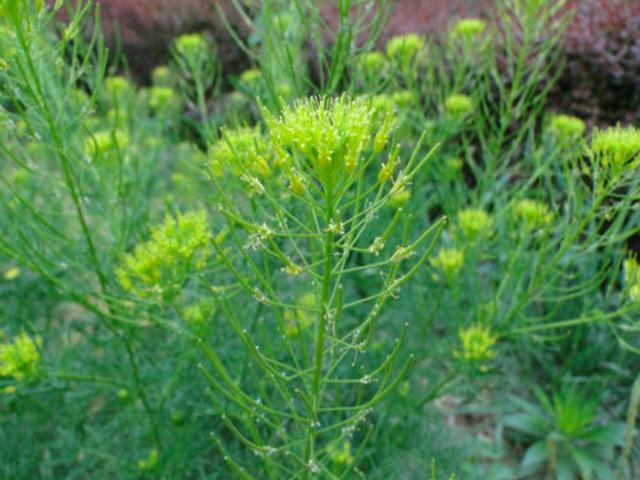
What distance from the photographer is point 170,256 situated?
5.50ft

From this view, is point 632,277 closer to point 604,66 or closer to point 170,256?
point 170,256

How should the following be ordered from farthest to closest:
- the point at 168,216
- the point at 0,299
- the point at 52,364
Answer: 1. the point at 0,299
2. the point at 52,364
3. the point at 168,216

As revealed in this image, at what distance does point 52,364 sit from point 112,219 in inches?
19.1

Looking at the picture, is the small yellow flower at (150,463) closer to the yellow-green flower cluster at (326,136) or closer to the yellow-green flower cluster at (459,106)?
the yellow-green flower cluster at (326,136)

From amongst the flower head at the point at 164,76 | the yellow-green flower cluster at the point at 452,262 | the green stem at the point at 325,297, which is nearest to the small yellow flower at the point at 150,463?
the green stem at the point at 325,297

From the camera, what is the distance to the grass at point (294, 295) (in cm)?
166

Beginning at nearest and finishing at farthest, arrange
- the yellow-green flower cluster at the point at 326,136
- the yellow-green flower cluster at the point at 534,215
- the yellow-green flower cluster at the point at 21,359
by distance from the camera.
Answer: the yellow-green flower cluster at the point at 326,136 → the yellow-green flower cluster at the point at 21,359 → the yellow-green flower cluster at the point at 534,215

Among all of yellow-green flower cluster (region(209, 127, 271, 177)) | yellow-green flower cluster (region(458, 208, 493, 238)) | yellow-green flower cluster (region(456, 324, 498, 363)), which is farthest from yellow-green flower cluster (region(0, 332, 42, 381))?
yellow-green flower cluster (region(458, 208, 493, 238))

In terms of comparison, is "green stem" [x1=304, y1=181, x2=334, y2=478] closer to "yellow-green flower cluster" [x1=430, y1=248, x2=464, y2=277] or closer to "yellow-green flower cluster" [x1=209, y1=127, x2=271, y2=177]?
"yellow-green flower cluster" [x1=209, y1=127, x2=271, y2=177]

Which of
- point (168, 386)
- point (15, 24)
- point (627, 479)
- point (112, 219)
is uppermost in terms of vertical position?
point (15, 24)

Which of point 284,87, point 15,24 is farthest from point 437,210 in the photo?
point 15,24

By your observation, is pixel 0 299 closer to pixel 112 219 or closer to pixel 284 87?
pixel 112 219

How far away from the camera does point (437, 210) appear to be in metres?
3.93

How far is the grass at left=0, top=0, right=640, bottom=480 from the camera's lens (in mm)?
1655
